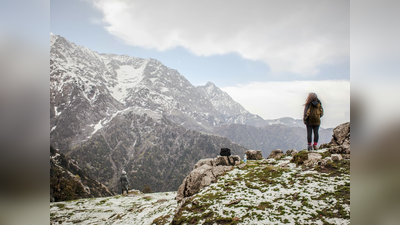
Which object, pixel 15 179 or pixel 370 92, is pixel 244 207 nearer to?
pixel 370 92

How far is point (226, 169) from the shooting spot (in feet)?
44.2

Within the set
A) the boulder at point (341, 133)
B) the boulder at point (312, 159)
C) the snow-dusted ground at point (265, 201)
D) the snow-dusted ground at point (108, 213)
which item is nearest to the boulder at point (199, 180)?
the snow-dusted ground at point (265, 201)

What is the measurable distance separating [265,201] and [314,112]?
5.28 metres

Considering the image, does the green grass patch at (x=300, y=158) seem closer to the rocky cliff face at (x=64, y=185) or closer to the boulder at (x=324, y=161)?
the boulder at (x=324, y=161)

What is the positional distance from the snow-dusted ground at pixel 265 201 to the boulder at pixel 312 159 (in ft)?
1.79

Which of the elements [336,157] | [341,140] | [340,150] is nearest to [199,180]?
[336,157]

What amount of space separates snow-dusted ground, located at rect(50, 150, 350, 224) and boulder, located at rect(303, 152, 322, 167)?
546mm

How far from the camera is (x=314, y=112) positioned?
973 cm

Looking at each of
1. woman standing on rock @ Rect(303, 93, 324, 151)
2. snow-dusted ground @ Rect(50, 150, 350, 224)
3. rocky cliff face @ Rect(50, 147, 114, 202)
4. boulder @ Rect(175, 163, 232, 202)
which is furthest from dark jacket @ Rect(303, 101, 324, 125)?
rocky cliff face @ Rect(50, 147, 114, 202)

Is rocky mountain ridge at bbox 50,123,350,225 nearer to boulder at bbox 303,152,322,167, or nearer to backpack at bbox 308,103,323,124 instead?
boulder at bbox 303,152,322,167

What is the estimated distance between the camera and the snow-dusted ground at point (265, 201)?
6.68 m

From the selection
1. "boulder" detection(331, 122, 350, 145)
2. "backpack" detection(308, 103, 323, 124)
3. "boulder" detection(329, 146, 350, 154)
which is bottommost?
"boulder" detection(329, 146, 350, 154)

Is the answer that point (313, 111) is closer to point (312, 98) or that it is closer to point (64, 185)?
point (312, 98)

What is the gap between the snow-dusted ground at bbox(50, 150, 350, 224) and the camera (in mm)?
6684
